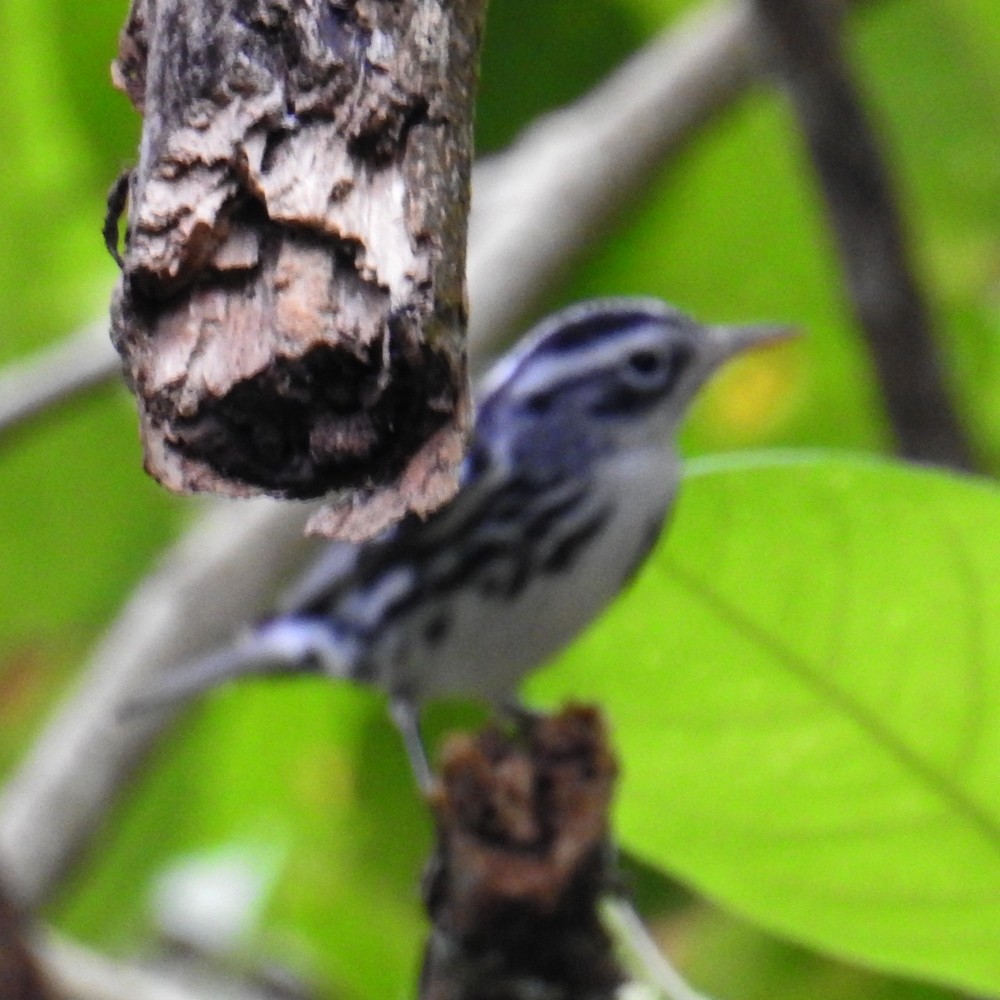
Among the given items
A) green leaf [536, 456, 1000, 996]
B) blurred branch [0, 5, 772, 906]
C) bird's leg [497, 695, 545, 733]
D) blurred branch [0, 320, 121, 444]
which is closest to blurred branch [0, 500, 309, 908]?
blurred branch [0, 5, 772, 906]

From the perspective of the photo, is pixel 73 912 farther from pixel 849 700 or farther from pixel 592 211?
pixel 849 700

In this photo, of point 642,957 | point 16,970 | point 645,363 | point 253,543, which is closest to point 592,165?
point 645,363

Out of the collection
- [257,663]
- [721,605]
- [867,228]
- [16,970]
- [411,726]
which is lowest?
[411,726]

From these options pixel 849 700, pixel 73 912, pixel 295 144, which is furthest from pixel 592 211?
pixel 295 144

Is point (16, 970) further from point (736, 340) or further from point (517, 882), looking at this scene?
point (736, 340)

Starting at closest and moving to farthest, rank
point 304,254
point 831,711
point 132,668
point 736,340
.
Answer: point 304,254, point 831,711, point 736,340, point 132,668

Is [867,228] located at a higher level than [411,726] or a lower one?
higher

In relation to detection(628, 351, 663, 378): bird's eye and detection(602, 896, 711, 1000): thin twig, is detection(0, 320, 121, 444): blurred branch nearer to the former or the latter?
detection(628, 351, 663, 378): bird's eye
